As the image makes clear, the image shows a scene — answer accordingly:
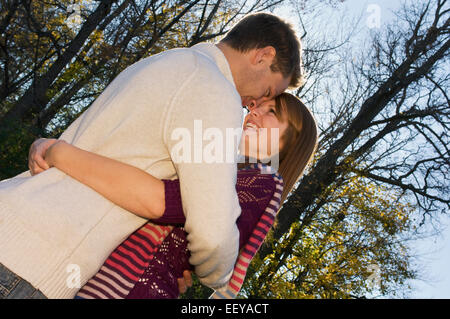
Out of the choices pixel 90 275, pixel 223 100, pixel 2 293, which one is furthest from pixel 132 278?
pixel 223 100

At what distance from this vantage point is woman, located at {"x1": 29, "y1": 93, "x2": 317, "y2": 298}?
4.14ft

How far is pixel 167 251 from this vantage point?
1.61 m

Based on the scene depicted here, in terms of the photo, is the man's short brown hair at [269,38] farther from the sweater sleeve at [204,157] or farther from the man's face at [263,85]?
the sweater sleeve at [204,157]

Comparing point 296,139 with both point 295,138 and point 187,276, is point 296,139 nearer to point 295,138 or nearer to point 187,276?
point 295,138

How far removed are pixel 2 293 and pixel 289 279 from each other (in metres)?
9.73

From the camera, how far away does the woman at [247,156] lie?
1.26 meters

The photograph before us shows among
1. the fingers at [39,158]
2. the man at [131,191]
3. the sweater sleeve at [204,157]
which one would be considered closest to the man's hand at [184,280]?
the man at [131,191]

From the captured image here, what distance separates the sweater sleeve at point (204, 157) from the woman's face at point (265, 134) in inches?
46.6

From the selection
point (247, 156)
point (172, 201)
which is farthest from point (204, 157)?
point (247, 156)

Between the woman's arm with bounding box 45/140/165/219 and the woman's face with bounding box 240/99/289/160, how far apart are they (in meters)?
1.25

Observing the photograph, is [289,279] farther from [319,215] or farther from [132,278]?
[132,278]

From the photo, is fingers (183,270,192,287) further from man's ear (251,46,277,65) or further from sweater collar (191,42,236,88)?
man's ear (251,46,277,65)

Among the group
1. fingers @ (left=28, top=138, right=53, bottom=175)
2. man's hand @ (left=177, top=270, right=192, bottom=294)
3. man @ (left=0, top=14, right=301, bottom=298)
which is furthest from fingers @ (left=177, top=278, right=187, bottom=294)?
fingers @ (left=28, top=138, right=53, bottom=175)
